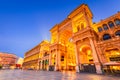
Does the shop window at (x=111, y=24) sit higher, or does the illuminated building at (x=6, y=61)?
the shop window at (x=111, y=24)

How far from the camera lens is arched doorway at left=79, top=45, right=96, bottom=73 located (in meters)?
19.6

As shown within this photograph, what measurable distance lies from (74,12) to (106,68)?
19.7 m

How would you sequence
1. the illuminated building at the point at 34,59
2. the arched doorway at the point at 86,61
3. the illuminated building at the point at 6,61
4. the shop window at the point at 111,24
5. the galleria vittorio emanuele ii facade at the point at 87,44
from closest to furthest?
the galleria vittorio emanuele ii facade at the point at 87,44, the arched doorway at the point at 86,61, the shop window at the point at 111,24, the illuminated building at the point at 34,59, the illuminated building at the point at 6,61

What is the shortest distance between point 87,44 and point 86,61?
5.44 m

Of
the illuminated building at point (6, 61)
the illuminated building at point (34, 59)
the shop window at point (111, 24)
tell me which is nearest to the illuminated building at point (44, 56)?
the illuminated building at point (34, 59)

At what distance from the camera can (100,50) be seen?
19609 millimetres

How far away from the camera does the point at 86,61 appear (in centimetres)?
2405

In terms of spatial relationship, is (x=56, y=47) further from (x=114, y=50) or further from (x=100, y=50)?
(x=114, y=50)

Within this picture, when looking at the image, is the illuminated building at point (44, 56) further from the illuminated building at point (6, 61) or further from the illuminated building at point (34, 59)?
the illuminated building at point (6, 61)

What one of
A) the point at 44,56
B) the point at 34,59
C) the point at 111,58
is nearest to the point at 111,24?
the point at 111,58

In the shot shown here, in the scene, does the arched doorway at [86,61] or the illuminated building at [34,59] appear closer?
the arched doorway at [86,61]

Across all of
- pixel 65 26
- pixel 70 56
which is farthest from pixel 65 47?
pixel 65 26

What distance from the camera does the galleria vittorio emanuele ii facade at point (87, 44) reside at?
60.5ft

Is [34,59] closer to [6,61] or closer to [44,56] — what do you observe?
[44,56]
